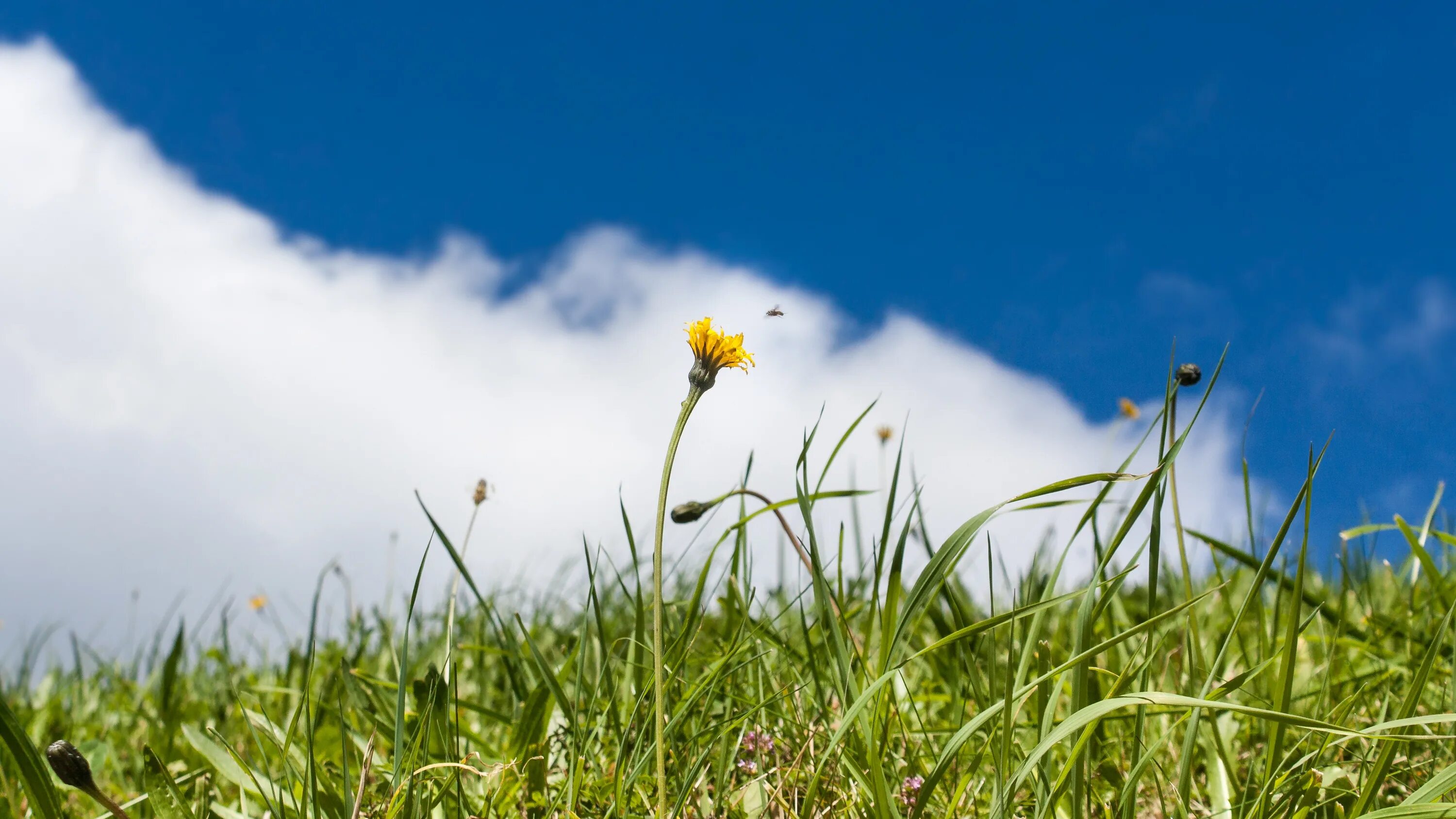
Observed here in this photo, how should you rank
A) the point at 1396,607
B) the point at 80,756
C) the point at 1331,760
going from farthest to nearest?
the point at 1396,607, the point at 1331,760, the point at 80,756

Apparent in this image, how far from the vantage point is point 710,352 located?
5.04 ft

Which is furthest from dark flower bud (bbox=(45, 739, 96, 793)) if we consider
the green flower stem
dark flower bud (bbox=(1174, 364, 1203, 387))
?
dark flower bud (bbox=(1174, 364, 1203, 387))

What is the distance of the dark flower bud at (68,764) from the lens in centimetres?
130

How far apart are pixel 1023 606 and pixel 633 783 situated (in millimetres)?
750

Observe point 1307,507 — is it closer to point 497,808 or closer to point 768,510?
point 768,510

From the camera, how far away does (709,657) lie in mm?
2293

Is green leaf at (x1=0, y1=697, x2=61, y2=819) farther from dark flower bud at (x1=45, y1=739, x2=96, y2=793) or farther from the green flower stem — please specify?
the green flower stem

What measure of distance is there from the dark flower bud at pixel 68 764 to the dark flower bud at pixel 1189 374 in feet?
6.64

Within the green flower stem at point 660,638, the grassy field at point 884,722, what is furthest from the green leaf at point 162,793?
the green flower stem at point 660,638

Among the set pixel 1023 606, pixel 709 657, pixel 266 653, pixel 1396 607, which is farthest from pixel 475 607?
pixel 1396 607

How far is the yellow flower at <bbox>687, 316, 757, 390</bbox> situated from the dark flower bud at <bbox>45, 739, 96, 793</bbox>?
101 centimetres

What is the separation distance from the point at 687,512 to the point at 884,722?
67cm

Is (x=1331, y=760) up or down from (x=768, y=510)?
down

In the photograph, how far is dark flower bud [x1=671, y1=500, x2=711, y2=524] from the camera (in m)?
1.83
